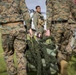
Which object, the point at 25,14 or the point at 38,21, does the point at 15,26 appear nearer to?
the point at 25,14

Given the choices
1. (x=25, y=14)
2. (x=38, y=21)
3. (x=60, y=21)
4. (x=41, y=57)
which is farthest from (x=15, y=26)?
(x=38, y=21)

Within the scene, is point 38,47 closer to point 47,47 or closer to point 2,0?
point 47,47

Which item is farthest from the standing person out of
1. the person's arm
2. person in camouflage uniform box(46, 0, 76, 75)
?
the person's arm

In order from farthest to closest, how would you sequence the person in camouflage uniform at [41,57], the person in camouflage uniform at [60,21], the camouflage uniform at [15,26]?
the person in camouflage uniform at [60,21] < the person in camouflage uniform at [41,57] < the camouflage uniform at [15,26]

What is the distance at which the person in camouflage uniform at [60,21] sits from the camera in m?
7.54

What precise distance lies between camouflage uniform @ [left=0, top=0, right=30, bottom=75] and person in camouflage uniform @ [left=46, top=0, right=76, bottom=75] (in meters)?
1.32

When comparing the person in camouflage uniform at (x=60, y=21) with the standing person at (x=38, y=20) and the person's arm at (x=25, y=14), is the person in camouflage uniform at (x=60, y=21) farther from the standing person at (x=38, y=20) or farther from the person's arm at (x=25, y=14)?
the standing person at (x=38, y=20)

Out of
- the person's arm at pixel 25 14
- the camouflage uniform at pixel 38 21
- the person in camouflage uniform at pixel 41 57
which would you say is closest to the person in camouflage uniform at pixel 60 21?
the person in camouflage uniform at pixel 41 57

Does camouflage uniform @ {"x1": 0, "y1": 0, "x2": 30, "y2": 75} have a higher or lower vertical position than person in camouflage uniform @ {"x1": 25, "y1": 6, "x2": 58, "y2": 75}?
higher

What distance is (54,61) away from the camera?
264 inches

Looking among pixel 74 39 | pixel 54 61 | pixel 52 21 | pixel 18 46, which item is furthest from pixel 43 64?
pixel 74 39

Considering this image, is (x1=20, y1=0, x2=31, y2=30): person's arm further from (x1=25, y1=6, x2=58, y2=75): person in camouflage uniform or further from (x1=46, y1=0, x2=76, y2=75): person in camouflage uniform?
(x1=46, y1=0, x2=76, y2=75): person in camouflage uniform

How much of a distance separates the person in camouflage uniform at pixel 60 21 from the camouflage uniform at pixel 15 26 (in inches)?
Result: 51.8

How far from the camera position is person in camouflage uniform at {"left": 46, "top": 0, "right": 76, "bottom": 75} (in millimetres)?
7539
